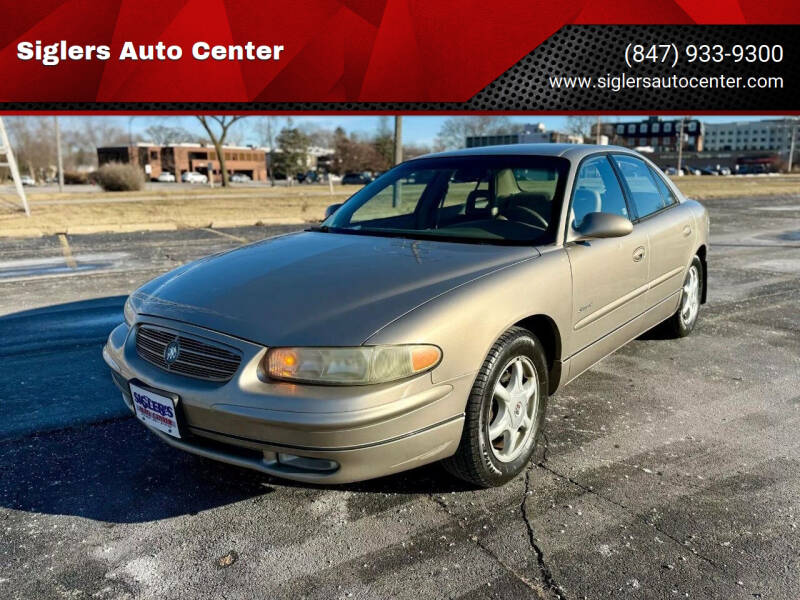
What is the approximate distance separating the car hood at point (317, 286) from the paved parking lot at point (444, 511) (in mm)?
729

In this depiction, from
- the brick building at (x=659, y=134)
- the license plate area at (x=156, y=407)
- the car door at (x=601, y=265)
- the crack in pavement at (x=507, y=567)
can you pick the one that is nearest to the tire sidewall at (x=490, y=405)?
the crack in pavement at (x=507, y=567)

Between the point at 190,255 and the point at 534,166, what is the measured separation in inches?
302

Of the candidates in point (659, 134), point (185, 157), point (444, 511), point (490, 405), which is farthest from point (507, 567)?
point (659, 134)

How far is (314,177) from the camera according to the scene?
8394 cm

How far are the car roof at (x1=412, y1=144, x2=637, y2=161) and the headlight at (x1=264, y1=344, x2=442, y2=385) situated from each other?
6.68 feet

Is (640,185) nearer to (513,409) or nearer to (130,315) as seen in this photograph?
(513,409)

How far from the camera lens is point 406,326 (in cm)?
246

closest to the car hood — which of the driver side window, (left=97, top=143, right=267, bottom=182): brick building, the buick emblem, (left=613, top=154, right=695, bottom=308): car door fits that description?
the buick emblem

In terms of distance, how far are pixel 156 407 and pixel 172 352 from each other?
24 cm

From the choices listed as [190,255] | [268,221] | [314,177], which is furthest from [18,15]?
[314,177]

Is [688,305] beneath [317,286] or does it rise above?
beneath

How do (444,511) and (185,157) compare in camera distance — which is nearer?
(444,511)

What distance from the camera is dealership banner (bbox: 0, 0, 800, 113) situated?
11.7 meters

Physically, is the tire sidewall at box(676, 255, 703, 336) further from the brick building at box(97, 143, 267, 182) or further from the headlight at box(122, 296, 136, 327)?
the brick building at box(97, 143, 267, 182)
